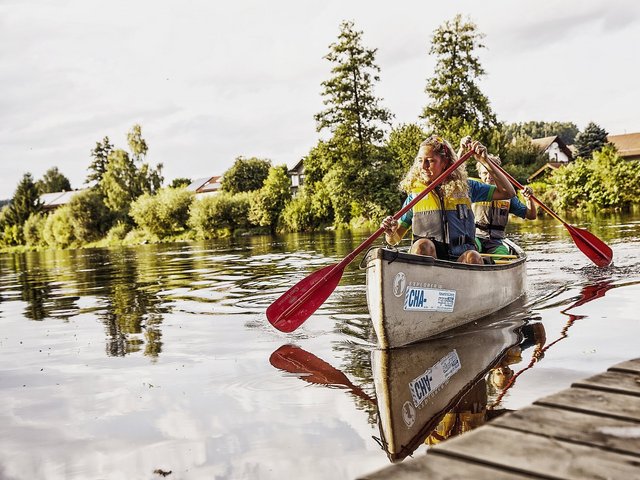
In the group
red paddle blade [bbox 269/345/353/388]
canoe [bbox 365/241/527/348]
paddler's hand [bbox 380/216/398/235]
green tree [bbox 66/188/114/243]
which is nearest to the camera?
red paddle blade [bbox 269/345/353/388]

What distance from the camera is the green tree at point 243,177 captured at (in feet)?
208

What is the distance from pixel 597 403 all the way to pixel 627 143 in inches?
2649

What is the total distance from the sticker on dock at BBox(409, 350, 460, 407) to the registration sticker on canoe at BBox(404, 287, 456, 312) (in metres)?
0.49

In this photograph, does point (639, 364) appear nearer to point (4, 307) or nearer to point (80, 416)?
point (80, 416)

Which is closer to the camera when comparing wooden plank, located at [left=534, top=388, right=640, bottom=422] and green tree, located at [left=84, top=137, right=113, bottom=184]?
wooden plank, located at [left=534, top=388, right=640, bottom=422]

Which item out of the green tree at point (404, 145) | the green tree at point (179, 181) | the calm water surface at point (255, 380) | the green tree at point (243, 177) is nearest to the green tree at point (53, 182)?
the green tree at point (179, 181)

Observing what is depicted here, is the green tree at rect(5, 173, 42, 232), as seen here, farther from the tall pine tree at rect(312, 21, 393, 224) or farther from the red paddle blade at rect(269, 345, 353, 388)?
the red paddle blade at rect(269, 345, 353, 388)

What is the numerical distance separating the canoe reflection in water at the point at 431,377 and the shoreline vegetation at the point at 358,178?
29.8 metres

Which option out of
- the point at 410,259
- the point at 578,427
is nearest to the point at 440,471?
the point at 578,427

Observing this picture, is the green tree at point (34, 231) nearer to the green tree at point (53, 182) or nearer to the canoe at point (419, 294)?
the green tree at point (53, 182)

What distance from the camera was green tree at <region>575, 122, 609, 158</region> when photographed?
5134 centimetres

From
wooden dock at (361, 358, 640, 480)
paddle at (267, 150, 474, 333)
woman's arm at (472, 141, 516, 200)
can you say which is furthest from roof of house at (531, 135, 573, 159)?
wooden dock at (361, 358, 640, 480)

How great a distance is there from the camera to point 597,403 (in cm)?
210

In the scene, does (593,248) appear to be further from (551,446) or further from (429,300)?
(551,446)
